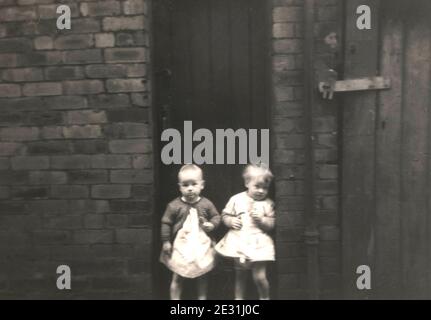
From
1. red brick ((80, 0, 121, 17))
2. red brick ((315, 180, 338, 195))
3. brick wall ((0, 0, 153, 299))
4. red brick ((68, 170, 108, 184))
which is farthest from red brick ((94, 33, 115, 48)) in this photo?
red brick ((315, 180, 338, 195))

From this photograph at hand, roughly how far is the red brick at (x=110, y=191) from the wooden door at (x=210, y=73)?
26 centimetres

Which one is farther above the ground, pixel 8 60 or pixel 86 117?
pixel 8 60

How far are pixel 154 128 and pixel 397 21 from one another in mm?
1653

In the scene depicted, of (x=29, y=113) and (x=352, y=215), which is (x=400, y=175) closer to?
(x=352, y=215)

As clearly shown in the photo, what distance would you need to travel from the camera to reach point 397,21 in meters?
2.93

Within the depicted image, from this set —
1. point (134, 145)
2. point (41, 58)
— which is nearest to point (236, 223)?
point (134, 145)

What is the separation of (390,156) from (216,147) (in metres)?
1.10

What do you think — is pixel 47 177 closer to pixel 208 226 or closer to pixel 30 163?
pixel 30 163

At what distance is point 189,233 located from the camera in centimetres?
305

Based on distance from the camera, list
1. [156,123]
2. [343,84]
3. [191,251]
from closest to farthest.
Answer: [343,84] → [191,251] → [156,123]

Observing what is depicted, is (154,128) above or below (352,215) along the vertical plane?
above

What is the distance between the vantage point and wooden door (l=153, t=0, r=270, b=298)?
3170mm

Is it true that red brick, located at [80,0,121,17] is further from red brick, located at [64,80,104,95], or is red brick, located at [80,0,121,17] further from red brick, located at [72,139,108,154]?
red brick, located at [72,139,108,154]

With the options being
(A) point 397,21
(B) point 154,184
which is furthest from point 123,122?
(A) point 397,21
